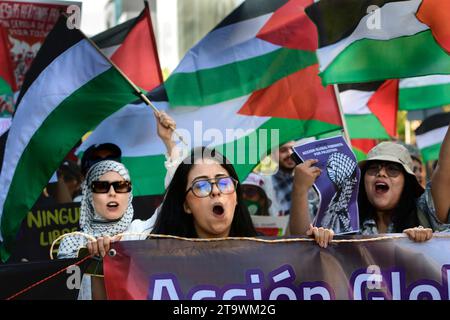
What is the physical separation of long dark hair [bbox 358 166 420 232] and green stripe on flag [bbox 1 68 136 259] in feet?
7.38

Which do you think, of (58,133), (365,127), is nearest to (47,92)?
(58,133)

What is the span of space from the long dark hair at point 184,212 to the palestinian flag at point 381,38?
81.9 inches

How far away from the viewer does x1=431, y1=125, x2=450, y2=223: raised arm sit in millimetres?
5035

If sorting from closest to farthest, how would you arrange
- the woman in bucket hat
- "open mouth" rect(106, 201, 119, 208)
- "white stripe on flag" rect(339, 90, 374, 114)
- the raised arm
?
the raised arm, the woman in bucket hat, "open mouth" rect(106, 201, 119, 208), "white stripe on flag" rect(339, 90, 374, 114)

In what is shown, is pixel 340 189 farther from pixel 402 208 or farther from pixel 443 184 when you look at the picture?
pixel 443 184

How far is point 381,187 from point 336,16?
5.34 feet

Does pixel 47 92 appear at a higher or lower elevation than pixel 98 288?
higher

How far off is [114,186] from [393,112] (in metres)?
4.47

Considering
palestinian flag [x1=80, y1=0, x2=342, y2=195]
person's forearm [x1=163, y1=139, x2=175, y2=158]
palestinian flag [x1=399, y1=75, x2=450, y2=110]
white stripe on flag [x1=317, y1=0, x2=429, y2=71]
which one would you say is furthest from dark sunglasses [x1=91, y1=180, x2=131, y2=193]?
palestinian flag [x1=399, y1=75, x2=450, y2=110]

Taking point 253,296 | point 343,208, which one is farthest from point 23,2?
point 253,296

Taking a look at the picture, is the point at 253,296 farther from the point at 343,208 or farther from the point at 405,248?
the point at 343,208

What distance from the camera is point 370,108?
9.42 m

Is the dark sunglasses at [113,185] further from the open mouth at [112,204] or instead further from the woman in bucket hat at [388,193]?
the woman in bucket hat at [388,193]

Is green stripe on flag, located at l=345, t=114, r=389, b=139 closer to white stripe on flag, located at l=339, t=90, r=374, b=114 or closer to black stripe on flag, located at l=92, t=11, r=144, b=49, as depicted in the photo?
white stripe on flag, located at l=339, t=90, r=374, b=114
